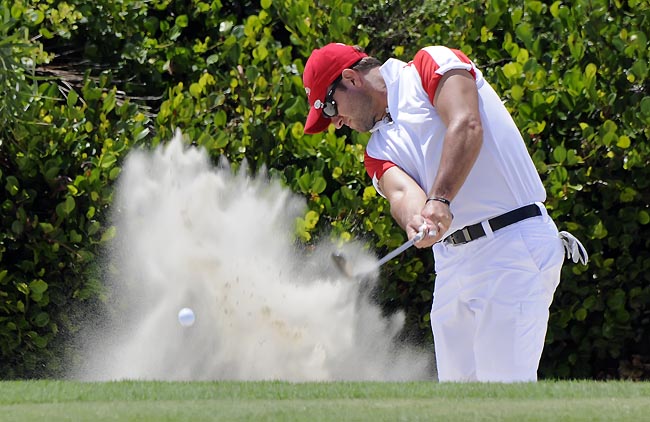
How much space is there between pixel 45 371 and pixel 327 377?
5.61 ft

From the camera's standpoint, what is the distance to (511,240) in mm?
4434

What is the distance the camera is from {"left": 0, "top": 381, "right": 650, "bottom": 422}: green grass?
3.40 meters

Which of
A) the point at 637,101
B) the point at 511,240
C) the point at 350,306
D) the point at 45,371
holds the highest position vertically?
the point at 511,240

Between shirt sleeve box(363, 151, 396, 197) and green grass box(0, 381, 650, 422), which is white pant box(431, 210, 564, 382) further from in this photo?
shirt sleeve box(363, 151, 396, 197)

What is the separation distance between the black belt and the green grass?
66 cm

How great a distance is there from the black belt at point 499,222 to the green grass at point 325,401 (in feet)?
2.17

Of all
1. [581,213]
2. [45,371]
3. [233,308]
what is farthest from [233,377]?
[581,213]

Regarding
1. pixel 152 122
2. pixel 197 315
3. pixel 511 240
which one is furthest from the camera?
pixel 152 122

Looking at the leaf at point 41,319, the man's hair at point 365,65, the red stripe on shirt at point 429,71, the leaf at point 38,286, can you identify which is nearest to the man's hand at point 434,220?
the red stripe on shirt at point 429,71

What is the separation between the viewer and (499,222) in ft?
14.7

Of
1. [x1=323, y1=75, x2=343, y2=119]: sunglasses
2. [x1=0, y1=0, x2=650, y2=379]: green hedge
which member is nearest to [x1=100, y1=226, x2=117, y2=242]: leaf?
[x1=0, y1=0, x2=650, y2=379]: green hedge

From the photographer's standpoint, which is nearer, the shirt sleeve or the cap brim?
the shirt sleeve

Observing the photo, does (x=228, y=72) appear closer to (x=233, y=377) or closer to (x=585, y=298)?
(x=233, y=377)

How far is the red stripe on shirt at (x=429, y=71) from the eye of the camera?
4.41 metres
